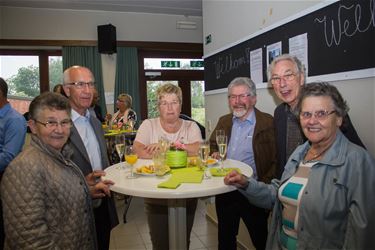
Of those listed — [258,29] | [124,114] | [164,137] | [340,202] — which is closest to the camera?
[340,202]

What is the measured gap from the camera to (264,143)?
223cm

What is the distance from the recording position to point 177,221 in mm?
1811

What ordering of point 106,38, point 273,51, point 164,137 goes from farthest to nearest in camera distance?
point 106,38, point 273,51, point 164,137

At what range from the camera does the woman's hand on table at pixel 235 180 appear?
1.55 meters

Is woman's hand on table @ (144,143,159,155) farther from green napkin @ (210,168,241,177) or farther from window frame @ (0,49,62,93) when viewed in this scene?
window frame @ (0,49,62,93)

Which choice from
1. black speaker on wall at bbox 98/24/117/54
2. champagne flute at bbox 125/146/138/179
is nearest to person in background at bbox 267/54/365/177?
champagne flute at bbox 125/146/138/179

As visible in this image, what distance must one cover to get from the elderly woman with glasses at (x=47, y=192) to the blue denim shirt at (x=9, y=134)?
3.43 ft

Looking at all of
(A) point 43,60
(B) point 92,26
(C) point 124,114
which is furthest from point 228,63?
(A) point 43,60

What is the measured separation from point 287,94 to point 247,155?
603 mm

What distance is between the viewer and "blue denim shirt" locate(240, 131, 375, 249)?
1255 mm

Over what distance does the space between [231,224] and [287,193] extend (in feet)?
3.00

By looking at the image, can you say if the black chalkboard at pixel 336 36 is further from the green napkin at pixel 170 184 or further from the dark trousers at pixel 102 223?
the dark trousers at pixel 102 223

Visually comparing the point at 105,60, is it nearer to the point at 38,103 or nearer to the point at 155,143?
the point at 155,143

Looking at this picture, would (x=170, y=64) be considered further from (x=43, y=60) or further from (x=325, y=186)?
(x=325, y=186)
